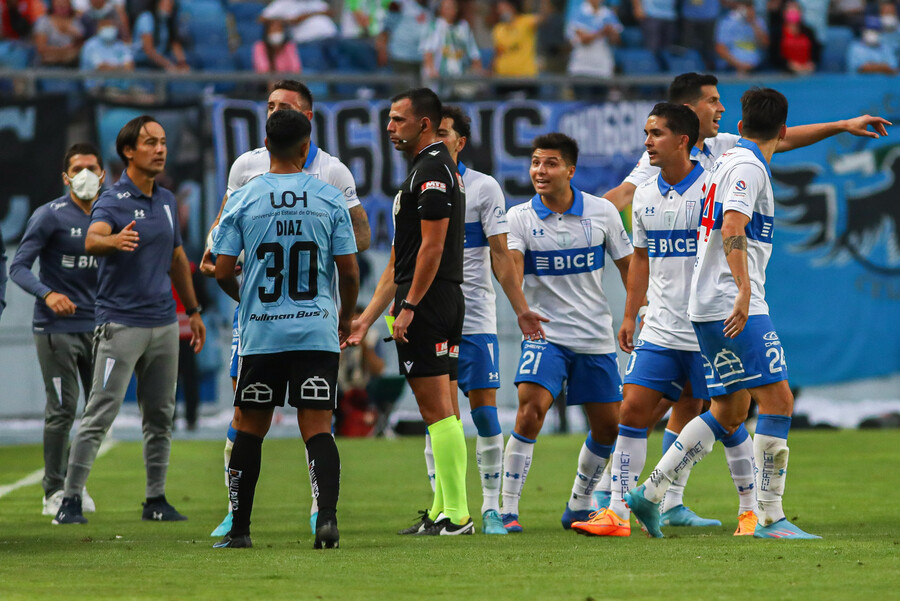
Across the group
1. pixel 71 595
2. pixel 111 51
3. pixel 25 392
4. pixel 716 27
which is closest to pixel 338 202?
pixel 71 595

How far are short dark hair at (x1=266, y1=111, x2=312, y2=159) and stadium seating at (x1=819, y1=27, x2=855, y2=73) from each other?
1562 centimetres

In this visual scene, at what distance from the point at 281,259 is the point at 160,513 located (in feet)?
9.69

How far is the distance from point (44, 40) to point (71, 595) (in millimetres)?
14567

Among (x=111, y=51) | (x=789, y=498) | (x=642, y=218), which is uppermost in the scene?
(x=111, y=51)

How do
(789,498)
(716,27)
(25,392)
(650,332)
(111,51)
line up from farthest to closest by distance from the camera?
(716,27), (111,51), (25,392), (789,498), (650,332)

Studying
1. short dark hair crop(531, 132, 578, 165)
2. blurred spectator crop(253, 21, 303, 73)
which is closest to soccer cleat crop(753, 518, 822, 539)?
short dark hair crop(531, 132, 578, 165)

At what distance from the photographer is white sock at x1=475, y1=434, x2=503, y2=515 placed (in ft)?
25.0

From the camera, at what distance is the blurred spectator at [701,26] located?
20016mm

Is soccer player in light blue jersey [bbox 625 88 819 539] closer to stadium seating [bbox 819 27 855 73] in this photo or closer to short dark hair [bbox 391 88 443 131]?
short dark hair [bbox 391 88 443 131]

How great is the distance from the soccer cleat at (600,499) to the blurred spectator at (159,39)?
12.1 m

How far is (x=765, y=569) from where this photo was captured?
5.56m

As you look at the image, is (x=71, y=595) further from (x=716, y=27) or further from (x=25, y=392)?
(x=716, y=27)

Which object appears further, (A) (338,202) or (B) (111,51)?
(B) (111,51)

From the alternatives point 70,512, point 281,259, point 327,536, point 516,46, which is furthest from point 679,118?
point 516,46
